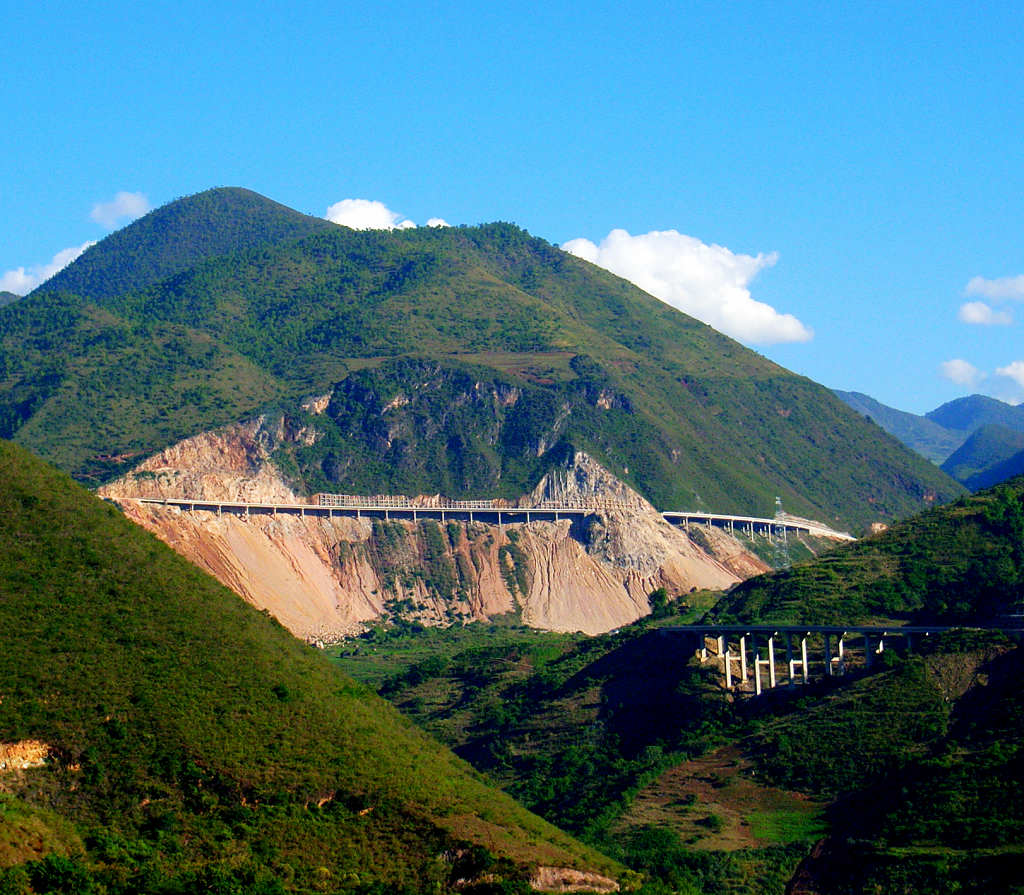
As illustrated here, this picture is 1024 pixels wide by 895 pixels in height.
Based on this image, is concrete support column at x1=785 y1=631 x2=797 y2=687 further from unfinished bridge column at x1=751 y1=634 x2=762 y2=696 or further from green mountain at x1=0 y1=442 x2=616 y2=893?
green mountain at x1=0 y1=442 x2=616 y2=893

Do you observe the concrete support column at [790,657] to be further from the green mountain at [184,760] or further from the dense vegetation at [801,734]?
the green mountain at [184,760]

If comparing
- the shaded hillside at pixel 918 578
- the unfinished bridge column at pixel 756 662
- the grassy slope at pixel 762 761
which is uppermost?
the shaded hillside at pixel 918 578

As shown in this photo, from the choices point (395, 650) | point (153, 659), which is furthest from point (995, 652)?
point (395, 650)

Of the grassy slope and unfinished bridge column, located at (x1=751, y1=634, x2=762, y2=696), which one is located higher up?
unfinished bridge column, located at (x1=751, y1=634, x2=762, y2=696)

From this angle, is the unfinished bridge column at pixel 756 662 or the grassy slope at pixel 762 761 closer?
the grassy slope at pixel 762 761

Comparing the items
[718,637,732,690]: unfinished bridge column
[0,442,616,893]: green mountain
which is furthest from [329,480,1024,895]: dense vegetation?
[0,442,616,893]: green mountain

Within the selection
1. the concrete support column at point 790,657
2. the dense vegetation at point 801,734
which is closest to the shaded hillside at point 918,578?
the dense vegetation at point 801,734
